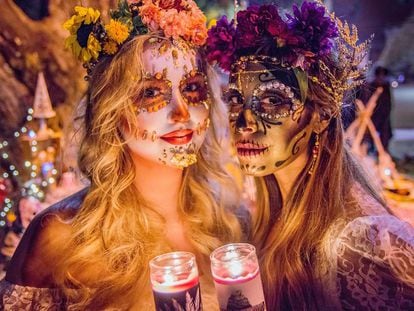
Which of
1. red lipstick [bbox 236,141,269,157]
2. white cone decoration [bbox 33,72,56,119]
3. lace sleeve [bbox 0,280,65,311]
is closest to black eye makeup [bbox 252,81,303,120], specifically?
red lipstick [bbox 236,141,269,157]

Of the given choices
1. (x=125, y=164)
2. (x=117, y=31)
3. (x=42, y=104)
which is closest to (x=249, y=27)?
(x=117, y=31)

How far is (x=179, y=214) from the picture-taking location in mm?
2332

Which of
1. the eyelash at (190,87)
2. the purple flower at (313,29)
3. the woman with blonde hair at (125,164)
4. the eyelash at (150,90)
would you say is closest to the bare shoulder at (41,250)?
the woman with blonde hair at (125,164)

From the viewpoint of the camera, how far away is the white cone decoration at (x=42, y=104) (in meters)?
3.29

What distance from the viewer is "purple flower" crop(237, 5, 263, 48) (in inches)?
71.3

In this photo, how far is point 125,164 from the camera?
2193 millimetres

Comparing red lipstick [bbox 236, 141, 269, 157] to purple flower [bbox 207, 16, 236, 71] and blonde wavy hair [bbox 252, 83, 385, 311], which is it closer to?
blonde wavy hair [bbox 252, 83, 385, 311]

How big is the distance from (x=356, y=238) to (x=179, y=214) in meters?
0.89

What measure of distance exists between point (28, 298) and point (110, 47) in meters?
1.11

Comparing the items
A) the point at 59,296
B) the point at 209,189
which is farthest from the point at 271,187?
the point at 59,296

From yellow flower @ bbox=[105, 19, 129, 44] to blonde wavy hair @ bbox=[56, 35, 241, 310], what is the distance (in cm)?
3

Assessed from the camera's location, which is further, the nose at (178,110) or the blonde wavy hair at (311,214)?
the nose at (178,110)

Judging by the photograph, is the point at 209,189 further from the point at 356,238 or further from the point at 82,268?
the point at 356,238

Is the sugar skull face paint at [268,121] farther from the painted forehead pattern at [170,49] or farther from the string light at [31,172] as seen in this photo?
the string light at [31,172]
